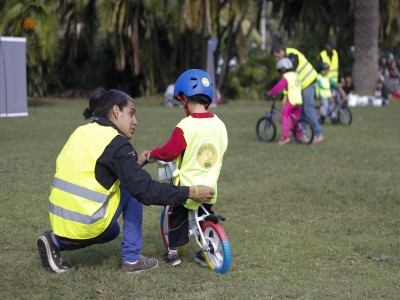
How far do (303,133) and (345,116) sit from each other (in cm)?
456

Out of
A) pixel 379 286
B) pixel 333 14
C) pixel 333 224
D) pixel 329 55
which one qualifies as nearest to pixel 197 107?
pixel 379 286

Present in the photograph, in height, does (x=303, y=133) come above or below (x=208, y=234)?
below

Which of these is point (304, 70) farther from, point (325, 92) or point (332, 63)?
point (332, 63)

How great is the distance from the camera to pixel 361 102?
2762 centimetres

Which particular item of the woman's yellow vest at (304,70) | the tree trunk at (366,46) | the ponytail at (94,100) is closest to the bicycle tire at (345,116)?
the woman's yellow vest at (304,70)

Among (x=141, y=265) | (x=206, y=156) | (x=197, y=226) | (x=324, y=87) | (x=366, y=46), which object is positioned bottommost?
(x=141, y=265)

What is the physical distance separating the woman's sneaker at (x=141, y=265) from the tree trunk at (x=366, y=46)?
76.5 ft

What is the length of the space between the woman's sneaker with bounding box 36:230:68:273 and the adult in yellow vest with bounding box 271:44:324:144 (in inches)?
367

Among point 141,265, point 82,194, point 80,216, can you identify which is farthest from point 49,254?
point 141,265

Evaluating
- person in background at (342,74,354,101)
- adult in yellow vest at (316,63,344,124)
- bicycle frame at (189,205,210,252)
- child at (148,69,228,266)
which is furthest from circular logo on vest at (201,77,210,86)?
person in background at (342,74,354,101)

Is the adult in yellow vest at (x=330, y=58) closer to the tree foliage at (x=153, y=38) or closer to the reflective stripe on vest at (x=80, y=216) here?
the tree foliage at (x=153, y=38)

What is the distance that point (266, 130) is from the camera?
1538cm

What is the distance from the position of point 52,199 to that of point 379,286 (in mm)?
2348

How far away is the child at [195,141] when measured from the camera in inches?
233
